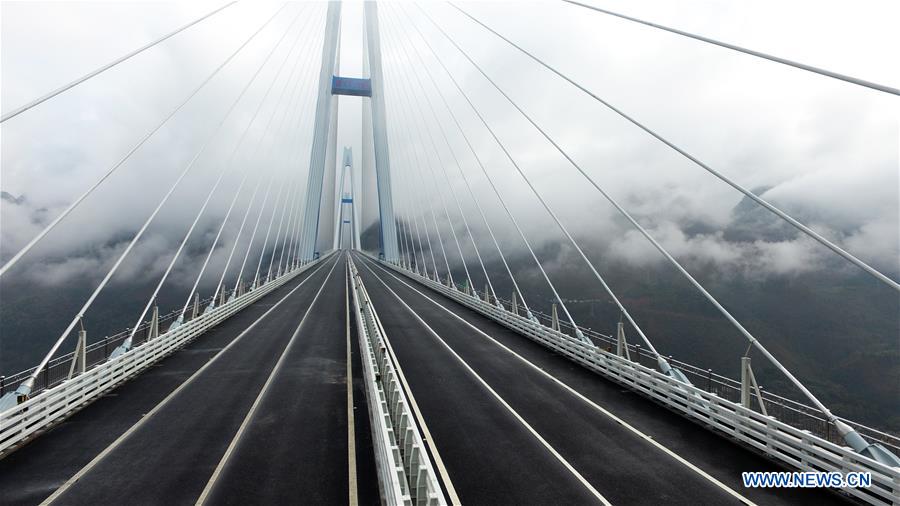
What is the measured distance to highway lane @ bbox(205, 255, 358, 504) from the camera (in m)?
Answer: 7.80

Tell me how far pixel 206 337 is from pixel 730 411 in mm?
21213

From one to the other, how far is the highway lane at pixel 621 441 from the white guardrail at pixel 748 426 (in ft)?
1.06

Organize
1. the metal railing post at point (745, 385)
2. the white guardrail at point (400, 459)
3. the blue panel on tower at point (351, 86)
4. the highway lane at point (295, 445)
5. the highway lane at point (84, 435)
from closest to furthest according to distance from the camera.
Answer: the white guardrail at point (400, 459)
the highway lane at point (295, 445)
the highway lane at point (84, 435)
the metal railing post at point (745, 385)
the blue panel on tower at point (351, 86)

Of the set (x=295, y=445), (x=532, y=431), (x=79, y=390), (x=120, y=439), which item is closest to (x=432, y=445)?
(x=532, y=431)

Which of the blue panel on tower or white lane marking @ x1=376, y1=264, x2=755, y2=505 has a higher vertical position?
the blue panel on tower

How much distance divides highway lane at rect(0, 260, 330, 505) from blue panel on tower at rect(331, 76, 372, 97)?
209 ft

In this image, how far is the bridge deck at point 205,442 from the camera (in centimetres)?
793

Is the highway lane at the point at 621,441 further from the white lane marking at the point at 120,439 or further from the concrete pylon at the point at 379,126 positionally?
the concrete pylon at the point at 379,126

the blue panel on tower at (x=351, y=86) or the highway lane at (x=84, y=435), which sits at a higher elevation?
the blue panel on tower at (x=351, y=86)

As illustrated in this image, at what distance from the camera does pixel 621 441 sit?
10.4 meters

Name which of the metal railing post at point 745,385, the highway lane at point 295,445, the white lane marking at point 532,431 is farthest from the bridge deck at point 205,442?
the metal railing post at point 745,385

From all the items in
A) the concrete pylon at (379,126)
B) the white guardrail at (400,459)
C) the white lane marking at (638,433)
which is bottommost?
the white lane marking at (638,433)

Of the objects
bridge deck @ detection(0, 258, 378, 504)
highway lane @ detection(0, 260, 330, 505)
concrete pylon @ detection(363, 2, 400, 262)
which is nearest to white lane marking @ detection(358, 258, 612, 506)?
bridge deck @ detection(0, 258, 378, 504)

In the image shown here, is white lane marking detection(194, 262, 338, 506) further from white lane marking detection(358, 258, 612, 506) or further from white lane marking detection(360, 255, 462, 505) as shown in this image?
white lane marking detection(358, 258, 612, 506)
